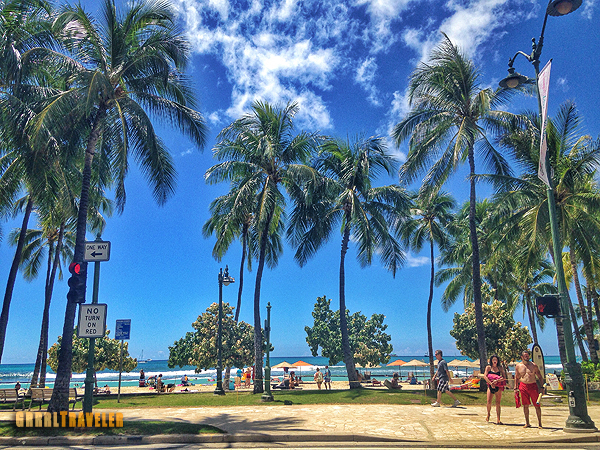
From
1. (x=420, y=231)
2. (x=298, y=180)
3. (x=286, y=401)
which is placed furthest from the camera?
(x=420, y=231)

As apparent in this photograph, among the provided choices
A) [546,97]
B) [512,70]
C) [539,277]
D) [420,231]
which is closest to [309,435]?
[546,97]

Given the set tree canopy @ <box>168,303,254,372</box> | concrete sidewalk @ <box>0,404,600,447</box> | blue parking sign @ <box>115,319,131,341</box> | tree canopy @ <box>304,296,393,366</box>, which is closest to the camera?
concrete sidewalk @ <box>0,404,600,447</box>

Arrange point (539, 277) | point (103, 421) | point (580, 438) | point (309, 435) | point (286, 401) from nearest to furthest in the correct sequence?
point (580, 438) → point (309, 435) → point (103, 421) → point (286, 401) → point (539, 277)

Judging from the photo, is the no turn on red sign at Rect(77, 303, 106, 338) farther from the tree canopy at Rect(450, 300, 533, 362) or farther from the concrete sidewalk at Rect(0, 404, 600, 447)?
the tree canopy at Rect(450, 300, 533, 362)

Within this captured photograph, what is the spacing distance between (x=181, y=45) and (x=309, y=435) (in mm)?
12998

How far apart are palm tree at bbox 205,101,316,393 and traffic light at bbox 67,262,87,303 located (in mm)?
10765

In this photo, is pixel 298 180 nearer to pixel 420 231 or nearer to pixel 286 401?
pixel 286 401

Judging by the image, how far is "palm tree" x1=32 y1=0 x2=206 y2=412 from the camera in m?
13.9

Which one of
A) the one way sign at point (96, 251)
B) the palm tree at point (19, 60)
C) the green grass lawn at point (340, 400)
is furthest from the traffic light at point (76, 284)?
the green grass lawn at point (340, 400)

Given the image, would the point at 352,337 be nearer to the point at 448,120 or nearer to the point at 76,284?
the point at 448,120

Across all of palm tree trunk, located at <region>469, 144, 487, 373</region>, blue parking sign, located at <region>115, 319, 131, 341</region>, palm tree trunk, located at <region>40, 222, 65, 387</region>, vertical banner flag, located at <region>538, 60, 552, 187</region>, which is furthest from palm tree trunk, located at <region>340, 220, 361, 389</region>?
palm tree trunk, located at <region>40, 222, 65, 387</region>

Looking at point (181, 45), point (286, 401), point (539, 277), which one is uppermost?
point (181, 45)

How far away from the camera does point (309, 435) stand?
1046 centimetres

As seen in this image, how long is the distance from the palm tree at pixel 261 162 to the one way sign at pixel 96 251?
9.85 meters
